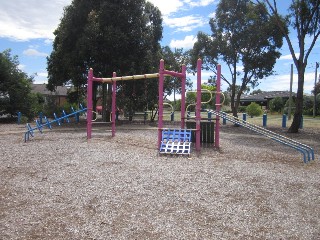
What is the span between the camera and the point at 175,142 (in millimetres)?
9906

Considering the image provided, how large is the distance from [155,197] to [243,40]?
18.3 meters

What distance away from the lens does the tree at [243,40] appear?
20719 mm

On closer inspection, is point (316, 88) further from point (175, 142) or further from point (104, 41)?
point (175, 142)

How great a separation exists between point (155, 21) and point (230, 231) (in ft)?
76.0

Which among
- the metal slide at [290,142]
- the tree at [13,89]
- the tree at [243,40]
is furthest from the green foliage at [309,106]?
the metal slide at [290,142]

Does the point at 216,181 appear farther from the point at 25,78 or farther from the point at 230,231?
the point at 25,78

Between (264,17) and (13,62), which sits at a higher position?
(264,17)

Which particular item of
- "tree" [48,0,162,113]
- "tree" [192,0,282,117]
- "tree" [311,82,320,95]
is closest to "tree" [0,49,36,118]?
"tree" [48,0,162,113]

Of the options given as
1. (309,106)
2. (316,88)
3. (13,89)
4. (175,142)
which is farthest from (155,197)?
(309,106)

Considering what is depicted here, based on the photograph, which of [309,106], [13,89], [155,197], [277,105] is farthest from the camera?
[277,105]

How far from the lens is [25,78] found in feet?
84.4

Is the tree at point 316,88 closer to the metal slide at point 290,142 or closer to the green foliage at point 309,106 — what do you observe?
the green foliage at point 309,106

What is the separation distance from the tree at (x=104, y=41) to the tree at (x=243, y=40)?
13.4 feet

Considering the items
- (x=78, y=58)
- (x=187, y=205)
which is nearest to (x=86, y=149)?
(x=187, y=205)
